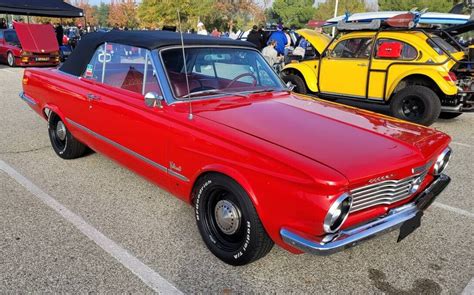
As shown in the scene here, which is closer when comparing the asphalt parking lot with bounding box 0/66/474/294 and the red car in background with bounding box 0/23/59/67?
the asphalt parking lot with bounding box 0/66/474/294

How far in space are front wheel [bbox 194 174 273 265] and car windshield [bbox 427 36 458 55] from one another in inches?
247

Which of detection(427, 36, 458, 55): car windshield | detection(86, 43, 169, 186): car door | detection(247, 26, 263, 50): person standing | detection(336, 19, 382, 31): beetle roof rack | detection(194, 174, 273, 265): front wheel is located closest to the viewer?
detection(194, 174, 273, 265): front wheel

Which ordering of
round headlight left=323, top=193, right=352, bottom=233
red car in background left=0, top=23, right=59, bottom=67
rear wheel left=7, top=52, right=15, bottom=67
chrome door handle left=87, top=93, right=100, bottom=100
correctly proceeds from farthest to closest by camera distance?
rear wheel left=7, top=52, right=15, bottom=67 → red car in background left=0, top=23, right=59, bottom=67 → chrome door handle left=87, top=93, right=100, bottom=100 → round headlight left=323, top=193, right=352, bottom=233

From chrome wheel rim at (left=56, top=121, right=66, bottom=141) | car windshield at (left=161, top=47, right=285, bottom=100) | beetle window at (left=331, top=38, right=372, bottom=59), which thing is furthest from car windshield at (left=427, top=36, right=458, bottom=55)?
chrome wheel rim at (left=56, top=121, right=66, bottom=141)

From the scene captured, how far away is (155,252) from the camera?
10.4 ft

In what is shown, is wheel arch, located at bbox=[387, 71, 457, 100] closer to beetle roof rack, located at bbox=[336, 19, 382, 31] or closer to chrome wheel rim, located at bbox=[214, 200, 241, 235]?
beetle roof rack, located at bbox=[336, 19, 382, 31]

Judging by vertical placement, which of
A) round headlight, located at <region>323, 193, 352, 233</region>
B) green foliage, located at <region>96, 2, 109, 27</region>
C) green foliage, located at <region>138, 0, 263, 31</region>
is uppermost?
green foliage, located at <region>96, 2, 109, 27</region>

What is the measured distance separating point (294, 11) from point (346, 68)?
65.8 m

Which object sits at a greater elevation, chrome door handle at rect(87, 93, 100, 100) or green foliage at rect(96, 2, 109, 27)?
green foliage at rect(96, 2, 109, 27)

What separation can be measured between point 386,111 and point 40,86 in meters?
6.63

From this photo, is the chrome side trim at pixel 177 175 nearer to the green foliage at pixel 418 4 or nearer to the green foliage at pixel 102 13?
the green foliage at pixel 418 4

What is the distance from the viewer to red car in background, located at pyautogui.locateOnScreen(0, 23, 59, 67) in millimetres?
15050

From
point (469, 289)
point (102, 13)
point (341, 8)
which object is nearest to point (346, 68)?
point (469, 289)

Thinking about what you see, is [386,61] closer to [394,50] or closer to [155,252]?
[394,50]
